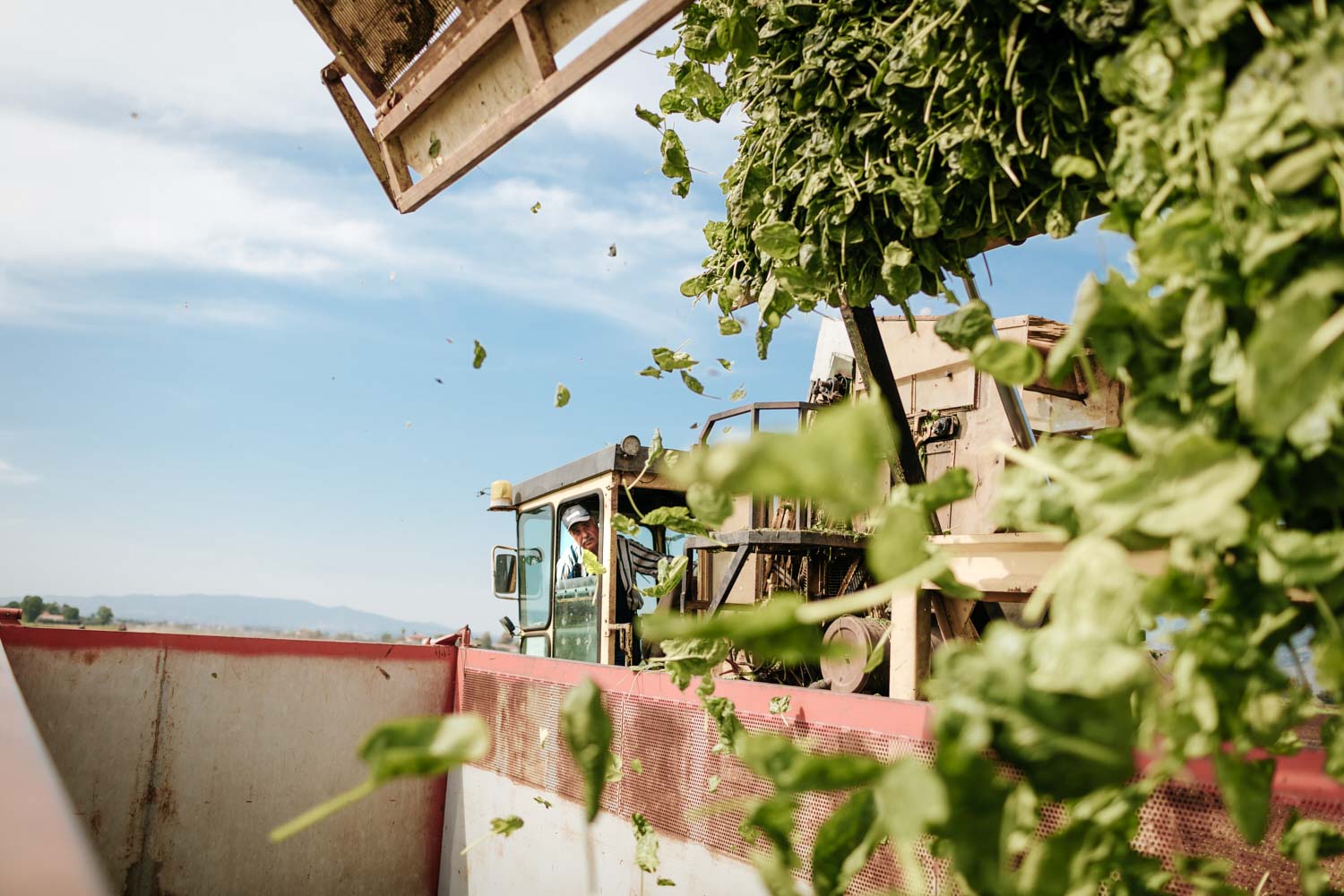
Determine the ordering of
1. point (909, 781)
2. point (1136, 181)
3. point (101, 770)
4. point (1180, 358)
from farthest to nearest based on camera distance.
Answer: point (101, 770)
point (1136, 181)
point (1180, 358)
point (909, 781)

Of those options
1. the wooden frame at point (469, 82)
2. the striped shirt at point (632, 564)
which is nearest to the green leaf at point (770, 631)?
the wooden frame at point (469, 82)

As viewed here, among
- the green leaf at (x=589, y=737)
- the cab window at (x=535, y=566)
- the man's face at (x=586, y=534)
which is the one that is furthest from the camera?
the cab window at (x=535, y=566)

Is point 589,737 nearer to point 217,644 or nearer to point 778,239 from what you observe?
point 778,239

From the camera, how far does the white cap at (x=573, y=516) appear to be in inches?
185

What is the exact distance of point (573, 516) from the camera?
4.78 meters

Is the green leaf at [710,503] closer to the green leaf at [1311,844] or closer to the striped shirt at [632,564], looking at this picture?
the green leaf at [1311,844]

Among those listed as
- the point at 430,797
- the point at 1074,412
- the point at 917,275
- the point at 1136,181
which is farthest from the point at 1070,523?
the point at 430,797

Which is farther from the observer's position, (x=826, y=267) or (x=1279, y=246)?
(x=826, y=267)

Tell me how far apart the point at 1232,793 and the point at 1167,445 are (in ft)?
1.13

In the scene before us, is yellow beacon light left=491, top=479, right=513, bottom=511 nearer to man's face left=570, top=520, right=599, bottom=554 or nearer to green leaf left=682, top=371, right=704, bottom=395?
man's face left=570, top=520, right=599, bottom=554

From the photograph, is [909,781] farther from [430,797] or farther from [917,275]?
[430,797]

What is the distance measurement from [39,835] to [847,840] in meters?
0.70

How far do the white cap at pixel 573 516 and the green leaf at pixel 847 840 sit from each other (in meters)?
3.77

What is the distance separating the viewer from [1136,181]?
106 cm
